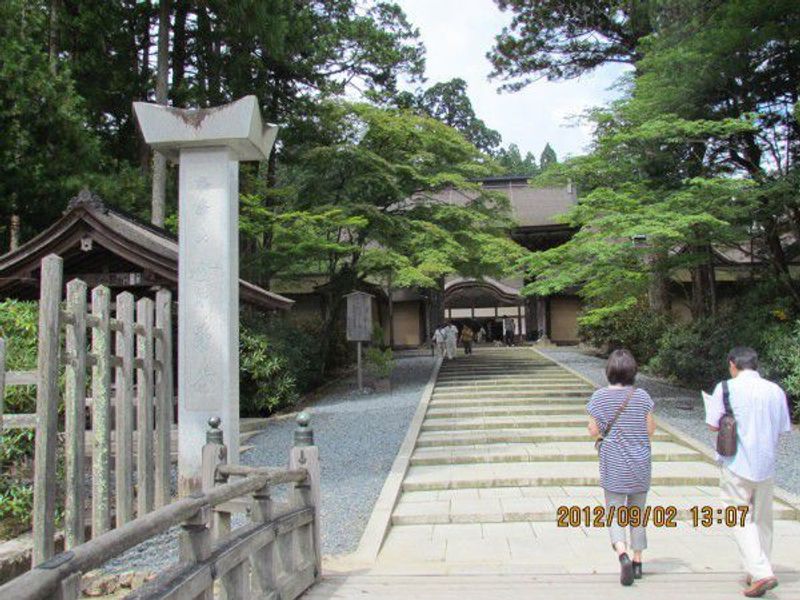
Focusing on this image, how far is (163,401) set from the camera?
539 centimetres

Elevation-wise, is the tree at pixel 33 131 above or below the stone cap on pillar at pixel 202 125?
above

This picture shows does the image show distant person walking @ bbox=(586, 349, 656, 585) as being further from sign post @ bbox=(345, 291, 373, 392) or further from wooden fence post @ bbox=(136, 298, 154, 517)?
sign post @ bbox=(345, 291, 373, 392)

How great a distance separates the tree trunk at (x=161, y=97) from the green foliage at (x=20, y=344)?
6.87 meters

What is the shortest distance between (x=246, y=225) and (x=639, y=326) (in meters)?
11.2

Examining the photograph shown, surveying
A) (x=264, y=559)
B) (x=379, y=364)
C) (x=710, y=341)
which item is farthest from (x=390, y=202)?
(x=264, y=559)

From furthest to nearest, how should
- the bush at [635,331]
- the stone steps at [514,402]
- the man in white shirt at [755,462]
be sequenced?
the bush at [635,331]
the stone steps at [514,402]
the man in white shirt at [755,462]

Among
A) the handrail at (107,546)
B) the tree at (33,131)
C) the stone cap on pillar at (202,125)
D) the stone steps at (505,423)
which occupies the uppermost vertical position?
the tree at (33,131)

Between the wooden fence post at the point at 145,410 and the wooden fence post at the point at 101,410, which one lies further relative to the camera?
the wooden fence post at the point at 145,410

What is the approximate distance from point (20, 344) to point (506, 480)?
5164 mm

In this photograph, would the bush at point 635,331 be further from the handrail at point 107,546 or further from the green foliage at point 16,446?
the handrail at point 107,546

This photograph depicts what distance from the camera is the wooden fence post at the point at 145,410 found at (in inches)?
201

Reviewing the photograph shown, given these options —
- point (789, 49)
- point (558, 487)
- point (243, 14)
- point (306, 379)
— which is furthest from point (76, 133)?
point (789, 49)

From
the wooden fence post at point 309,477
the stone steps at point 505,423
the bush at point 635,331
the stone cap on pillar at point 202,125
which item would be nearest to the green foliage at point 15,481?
the wooden fence post at point 309,477

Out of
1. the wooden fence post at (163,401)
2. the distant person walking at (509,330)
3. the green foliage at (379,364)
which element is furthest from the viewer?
the distant person walking at (509,330)
